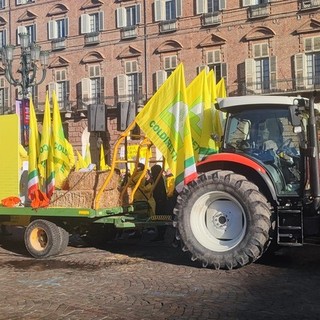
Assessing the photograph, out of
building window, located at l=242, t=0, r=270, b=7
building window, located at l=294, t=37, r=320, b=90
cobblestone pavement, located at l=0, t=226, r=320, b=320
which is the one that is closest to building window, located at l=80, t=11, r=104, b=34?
building window, located at l=242, t=0, r=270, b=7

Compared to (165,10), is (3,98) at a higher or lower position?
lower

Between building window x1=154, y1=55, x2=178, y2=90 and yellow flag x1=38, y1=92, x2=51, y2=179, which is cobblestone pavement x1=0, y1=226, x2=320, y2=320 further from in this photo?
building window x1=154, y1=55, x2=178, y2=90

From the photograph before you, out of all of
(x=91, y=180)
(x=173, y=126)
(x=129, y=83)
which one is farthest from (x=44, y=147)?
(x=129, y=83)

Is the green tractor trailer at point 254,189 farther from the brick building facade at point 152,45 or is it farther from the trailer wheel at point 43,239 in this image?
the brick building facade at point 152,45

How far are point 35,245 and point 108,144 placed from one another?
28.1m

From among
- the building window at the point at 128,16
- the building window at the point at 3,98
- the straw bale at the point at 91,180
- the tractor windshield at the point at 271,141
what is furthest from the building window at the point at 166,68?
the tractor windshield at the point at 271,141

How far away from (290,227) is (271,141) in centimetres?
132

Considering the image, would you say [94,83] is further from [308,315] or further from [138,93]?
[308,315]

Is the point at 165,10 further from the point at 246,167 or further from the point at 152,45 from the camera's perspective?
the point at 246,167

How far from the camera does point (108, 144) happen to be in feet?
122

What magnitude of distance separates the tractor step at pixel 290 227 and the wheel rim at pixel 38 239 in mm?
4037

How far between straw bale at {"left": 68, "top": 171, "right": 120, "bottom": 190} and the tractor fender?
66.9 inches

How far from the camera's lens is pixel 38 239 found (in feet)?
30.3

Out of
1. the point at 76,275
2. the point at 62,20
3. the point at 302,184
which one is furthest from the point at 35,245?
the point at 62,20
